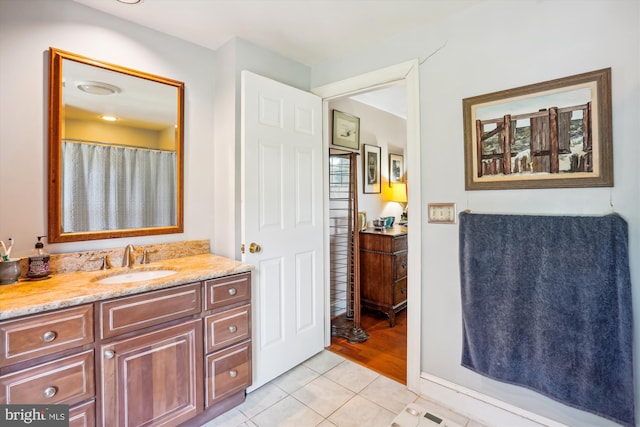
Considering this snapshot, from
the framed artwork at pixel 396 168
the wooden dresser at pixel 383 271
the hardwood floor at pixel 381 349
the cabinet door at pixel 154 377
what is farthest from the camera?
the framed artwork at pixel 396 168

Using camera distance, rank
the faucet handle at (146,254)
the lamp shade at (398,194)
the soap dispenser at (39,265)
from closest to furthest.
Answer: the soap dispenser at (39,265) < the faucet handle at (146,254) < the lamp shade at (398,194)

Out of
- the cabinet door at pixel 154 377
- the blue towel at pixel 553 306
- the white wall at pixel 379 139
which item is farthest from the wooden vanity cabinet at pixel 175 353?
the white wall at pixel 379 139

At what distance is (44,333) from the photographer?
1.22 metres

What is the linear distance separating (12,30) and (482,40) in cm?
250

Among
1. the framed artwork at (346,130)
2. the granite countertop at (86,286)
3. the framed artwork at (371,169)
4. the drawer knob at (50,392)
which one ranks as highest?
the framed artwork at (346,130)

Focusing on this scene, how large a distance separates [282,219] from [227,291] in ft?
2.13

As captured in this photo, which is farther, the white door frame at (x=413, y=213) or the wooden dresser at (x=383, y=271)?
the wooden dresser at (x=383, y=271)

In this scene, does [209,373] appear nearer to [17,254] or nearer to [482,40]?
[17,254]

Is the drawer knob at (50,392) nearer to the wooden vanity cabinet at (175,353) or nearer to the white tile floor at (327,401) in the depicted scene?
the wooden vanity cabinet at (175,353)

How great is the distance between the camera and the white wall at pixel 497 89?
54.3 inches

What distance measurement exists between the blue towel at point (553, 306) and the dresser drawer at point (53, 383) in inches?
75.3

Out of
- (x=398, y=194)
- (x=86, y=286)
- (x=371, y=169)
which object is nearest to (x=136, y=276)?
(x=86, y=286)

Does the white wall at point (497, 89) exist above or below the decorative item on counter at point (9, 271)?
above

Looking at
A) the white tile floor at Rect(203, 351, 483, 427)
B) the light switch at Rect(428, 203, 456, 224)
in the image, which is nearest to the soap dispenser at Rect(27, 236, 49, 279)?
the white tile floor at Rect(203, 351, 483, 427)
